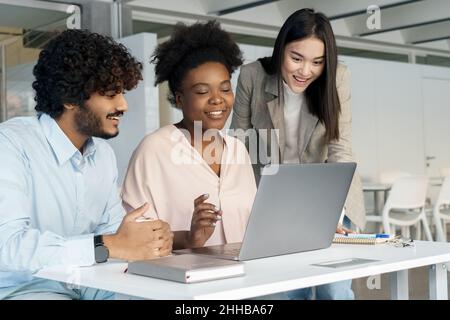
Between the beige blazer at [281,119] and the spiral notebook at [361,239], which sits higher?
the beige blazer at [281,119]

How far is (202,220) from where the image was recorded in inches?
78.0

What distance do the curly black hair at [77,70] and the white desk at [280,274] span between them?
47cm

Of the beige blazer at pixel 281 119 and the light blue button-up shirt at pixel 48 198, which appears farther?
the beige blazer at pixel 281 119

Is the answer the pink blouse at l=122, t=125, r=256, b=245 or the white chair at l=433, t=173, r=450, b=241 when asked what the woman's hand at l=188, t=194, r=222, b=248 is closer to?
the pink blouse at l=122, t=125, r=256, b=245

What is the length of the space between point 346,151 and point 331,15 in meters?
3.47

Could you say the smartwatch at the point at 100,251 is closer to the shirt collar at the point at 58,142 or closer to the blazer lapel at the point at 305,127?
the shirt collar at the point at 58,142

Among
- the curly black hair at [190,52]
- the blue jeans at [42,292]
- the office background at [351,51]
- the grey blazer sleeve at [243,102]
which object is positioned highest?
the office background at [351,51]

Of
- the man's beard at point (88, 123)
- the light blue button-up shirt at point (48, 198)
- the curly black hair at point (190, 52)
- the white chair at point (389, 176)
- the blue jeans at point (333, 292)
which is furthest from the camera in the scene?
the white chair at point (389, 176)

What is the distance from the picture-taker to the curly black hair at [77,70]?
1921 millimetres

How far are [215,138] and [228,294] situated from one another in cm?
105

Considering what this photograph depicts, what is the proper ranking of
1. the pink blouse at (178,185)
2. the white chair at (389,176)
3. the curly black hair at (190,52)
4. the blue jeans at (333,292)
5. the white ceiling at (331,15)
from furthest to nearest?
the white chair at (389,176) → the white ceiling at (331,15) → the curly black hair at (190,52) → the pink blouse at (178,185) → the blue jeans at (333,292)

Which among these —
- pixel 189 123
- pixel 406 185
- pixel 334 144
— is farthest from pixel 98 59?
pixel 406 185

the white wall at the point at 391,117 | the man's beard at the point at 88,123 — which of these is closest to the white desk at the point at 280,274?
the man's beard at the point at 88,123
